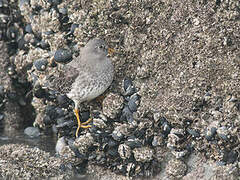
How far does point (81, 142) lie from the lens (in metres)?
6.18

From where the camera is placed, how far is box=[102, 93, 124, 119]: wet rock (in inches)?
234

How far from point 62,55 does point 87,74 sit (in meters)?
0.55

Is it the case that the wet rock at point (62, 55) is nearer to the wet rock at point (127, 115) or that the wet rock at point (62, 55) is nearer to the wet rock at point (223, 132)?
the wet rock at point (127, 115)

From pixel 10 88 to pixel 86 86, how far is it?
1.94 metres

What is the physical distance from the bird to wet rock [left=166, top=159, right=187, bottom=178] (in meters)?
1.33

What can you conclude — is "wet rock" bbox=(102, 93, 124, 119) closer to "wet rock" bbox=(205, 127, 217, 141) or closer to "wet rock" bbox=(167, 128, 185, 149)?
"wet rock" bbox=(167, 128, 185, 149)

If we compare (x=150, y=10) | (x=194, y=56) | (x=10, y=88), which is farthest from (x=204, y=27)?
(x=10, y=88)

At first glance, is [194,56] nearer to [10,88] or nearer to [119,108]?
[119,108]

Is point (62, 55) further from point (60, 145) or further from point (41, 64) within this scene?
point (60, 145)

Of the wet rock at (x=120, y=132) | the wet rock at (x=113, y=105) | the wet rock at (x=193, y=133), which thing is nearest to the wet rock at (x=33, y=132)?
the wet rock at (x=113, y=105)

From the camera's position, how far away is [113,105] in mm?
5957

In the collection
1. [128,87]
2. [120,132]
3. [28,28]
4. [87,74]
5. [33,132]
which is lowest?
[33,132]

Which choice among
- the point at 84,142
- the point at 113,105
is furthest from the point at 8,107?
the point at 113,105

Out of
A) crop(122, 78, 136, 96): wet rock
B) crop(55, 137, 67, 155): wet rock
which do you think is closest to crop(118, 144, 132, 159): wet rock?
crop(122, 78, 136, 96): wet rock
